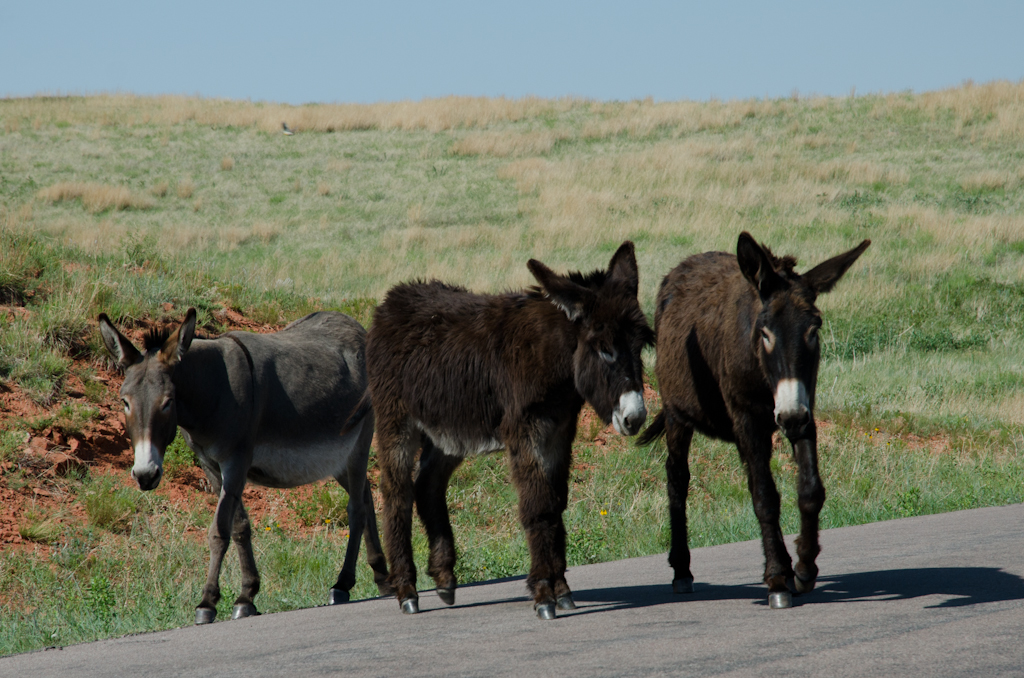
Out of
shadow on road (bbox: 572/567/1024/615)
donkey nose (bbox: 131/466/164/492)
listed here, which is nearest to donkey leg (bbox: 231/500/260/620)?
donkey nose (bbox: 131/466/164/492)

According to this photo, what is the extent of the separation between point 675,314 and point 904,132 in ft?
126

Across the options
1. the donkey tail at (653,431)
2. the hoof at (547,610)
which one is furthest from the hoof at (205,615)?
the donkey tail at (653,431)

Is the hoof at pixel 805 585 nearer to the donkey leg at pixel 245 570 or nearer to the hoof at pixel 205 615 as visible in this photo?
the donkey leg at pixel 245 570

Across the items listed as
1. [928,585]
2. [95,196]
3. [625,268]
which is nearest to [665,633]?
[928,585]

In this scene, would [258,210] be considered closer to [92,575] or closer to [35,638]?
[92,575]

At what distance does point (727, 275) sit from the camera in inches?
266

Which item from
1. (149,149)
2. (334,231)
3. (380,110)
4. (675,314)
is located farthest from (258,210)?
(675,314)

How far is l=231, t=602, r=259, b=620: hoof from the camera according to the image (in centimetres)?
702

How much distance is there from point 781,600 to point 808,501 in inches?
22.9

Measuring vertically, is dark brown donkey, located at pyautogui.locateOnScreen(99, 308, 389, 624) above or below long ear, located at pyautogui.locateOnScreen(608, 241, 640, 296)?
below

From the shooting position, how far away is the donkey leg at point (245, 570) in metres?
7.08

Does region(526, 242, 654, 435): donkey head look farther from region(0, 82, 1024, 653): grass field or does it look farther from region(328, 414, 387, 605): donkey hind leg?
region(328, 414, 387, 605): donkey hind leg

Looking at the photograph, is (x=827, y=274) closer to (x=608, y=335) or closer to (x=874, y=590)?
(x=608, y=335)

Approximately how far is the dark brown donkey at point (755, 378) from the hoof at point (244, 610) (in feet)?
10.0
